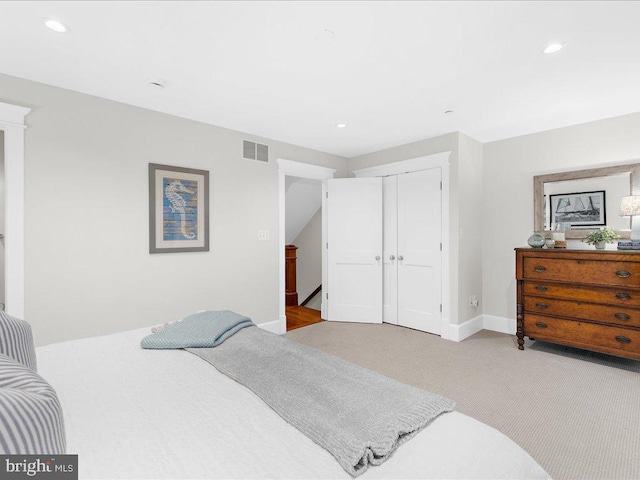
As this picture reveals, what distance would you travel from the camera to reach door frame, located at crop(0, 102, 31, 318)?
7.70 ft

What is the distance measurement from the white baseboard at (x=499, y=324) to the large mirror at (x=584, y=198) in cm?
120

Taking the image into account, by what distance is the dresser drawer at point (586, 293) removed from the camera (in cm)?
281

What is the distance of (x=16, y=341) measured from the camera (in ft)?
3.52

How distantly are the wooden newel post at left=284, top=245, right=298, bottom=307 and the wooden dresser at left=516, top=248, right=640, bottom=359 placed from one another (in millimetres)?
3504

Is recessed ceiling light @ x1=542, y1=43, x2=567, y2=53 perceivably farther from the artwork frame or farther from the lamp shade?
the artwork frame

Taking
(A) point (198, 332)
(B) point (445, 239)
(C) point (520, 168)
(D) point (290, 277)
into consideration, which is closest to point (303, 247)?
(D) point (290, 277)

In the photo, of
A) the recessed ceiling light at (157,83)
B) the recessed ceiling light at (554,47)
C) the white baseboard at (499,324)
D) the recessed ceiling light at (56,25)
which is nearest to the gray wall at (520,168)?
the white baseboard at (499,324)

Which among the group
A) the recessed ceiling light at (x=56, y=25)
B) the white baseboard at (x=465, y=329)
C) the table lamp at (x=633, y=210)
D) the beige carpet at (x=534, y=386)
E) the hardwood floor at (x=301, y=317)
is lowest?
the beige carpet at (x=534, y=386)

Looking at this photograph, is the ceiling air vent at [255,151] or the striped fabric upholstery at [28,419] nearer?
the striped fabric upholstery at [28,419]

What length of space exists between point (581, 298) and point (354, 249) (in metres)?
2.57

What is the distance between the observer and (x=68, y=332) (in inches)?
102

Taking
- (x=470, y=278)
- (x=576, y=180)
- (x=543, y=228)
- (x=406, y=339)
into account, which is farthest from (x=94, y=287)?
Answer: (x=576, y=180)

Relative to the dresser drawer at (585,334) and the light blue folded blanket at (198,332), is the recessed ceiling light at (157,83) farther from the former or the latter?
the dresser drawer at (585,334)

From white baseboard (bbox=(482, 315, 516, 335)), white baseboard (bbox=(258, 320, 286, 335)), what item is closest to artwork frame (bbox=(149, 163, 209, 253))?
white baseboard (bbox=(258, 320, 286, 335))
